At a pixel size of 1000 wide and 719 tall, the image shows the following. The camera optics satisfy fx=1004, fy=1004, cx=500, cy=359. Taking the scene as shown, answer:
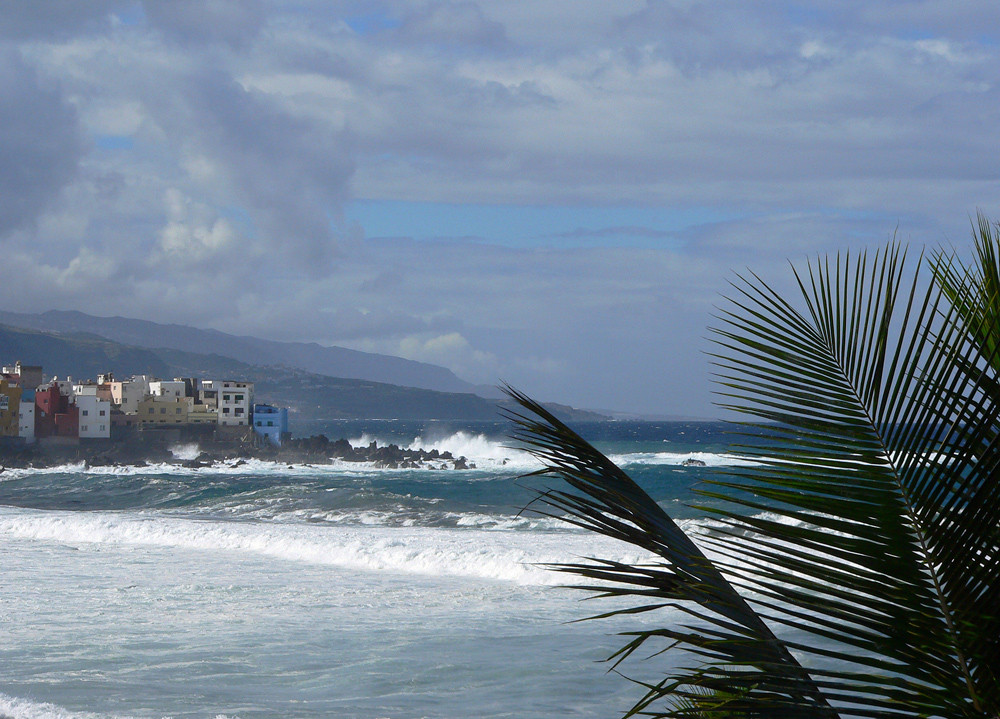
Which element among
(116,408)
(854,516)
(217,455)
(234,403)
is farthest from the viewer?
(234,403)

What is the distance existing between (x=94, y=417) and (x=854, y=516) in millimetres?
67637

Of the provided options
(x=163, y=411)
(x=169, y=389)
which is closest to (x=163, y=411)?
(x=163, y=411)

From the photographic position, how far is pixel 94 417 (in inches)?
2530

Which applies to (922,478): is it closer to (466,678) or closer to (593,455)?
(593,455)

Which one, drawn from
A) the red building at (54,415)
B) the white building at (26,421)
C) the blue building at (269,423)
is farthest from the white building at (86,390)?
the blue building at (269,423)

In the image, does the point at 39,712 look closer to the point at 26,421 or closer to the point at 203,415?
the point at 26,421

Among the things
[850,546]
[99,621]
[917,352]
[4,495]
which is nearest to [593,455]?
[850,546]

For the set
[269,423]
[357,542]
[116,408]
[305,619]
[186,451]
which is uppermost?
[116,408]

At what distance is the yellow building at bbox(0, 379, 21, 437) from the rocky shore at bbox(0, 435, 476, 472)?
1.66m

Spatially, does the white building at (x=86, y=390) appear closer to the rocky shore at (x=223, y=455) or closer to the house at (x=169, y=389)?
the house at (x=169, y=389)

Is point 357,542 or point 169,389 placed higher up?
point 169,389

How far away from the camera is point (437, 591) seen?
1523 cm

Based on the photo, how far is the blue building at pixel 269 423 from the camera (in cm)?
6856

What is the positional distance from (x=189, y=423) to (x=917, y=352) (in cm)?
6930
